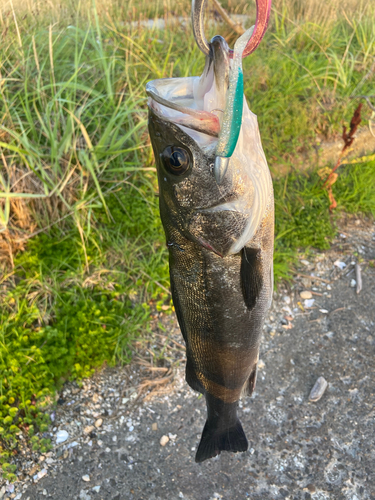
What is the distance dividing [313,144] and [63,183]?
2796 millimetres

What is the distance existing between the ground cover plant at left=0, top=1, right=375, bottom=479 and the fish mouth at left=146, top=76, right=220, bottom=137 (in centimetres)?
197

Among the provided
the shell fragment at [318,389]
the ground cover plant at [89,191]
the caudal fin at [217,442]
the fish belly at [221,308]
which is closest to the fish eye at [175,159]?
the fish belly at [221,308]

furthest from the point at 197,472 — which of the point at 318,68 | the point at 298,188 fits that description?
the point at 318,68

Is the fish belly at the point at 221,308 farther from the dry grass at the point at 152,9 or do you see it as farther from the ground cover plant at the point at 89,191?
the dry grass at the point at 152,9

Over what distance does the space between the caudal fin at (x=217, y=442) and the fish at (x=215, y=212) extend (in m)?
0.23

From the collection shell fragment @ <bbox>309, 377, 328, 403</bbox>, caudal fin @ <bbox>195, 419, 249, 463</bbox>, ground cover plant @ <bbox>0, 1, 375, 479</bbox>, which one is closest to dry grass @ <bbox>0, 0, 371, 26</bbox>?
ground cover plant @ <bbox>0, 1, 375, 479</bbox>

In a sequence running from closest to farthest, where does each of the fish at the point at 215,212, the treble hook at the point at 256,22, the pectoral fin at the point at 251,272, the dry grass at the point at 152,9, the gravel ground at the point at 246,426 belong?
1. the treble hook at the point at 256,22
2. the fish at the point at 215,212
3. the pectoral fin at the point at 251,272
4. the gravel ground at the point at 246,426
5. the dry grass at the point at 152,9

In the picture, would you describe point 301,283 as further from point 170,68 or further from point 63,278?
point 170,68

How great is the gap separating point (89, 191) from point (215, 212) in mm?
2408

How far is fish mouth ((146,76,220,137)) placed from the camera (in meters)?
1.05

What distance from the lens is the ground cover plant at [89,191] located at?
2.83 m

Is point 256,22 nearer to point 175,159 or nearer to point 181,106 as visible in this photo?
point 181,106

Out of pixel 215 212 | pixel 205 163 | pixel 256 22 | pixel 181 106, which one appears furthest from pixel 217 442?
pixel 256 22

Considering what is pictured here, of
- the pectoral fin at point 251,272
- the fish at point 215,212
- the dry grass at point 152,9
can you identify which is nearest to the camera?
the fish at point 215,212
